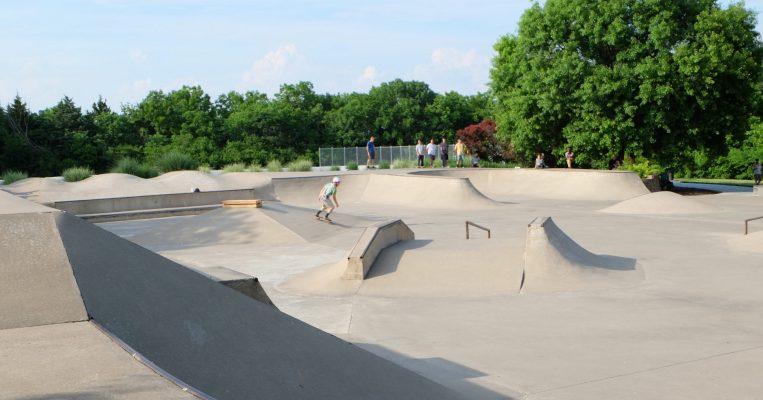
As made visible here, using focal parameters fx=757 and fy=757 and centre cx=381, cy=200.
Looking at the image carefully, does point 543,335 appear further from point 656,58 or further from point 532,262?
point 656,58

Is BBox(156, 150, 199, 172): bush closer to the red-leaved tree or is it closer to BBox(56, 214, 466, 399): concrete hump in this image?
the red-leaved tree

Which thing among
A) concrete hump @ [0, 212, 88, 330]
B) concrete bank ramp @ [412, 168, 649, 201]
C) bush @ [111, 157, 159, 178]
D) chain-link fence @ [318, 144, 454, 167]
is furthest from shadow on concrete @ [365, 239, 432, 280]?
chain-link fence @ [318, 144, 454, 167]

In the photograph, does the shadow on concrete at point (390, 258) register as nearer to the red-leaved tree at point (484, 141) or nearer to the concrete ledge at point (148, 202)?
the concrete ledge at point (148, 202)

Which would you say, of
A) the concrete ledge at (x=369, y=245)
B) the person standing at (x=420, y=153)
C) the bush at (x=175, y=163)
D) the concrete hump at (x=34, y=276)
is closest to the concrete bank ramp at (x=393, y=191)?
the person standing at (x=420, y=153)

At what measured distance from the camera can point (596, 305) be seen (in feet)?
31.1

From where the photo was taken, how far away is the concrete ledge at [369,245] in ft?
35.9

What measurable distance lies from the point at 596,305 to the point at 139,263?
240 inches

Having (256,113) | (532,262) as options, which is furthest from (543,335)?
(256,113)

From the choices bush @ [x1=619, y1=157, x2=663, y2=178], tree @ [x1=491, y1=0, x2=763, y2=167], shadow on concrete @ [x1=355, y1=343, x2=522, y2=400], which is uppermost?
tree @ [x1=491, y1=0, x2=763, y2=167]

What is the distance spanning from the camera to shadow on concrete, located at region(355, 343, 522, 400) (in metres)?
6.15

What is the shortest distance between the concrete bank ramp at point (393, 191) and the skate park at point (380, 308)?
10.7 ft

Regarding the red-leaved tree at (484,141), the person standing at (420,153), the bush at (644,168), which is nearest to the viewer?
the bush at (644,168)

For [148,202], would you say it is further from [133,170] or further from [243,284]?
[243,284]

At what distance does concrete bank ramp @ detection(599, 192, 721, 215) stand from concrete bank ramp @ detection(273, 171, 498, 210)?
162 inches
